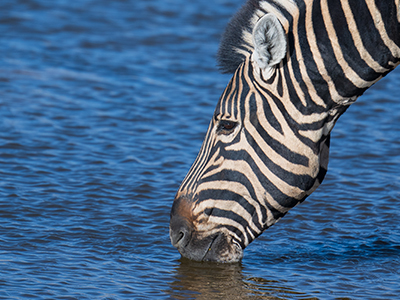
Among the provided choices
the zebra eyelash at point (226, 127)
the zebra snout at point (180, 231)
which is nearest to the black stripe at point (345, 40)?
the zebra eyelash at point (226, 127)

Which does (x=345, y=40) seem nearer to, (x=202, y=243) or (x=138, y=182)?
(x=202, y=243)

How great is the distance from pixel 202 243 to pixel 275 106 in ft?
4.35

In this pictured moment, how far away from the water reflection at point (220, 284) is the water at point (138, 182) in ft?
0.05

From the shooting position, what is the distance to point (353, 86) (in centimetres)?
486

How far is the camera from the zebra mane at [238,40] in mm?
5148

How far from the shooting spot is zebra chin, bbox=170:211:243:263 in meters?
5.36

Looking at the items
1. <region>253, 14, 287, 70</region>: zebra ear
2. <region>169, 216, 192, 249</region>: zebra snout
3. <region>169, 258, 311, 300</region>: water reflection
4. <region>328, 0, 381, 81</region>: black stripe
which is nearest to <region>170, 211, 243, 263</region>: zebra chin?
<region>169, 216, 192, 249</region>: zebra snout

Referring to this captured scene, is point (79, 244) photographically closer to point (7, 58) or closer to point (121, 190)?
point (121, 190)

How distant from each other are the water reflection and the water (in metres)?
0.01

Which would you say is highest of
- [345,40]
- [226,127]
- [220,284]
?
[345,40]

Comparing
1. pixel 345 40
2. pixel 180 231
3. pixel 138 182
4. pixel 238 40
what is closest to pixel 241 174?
pixel 180 231

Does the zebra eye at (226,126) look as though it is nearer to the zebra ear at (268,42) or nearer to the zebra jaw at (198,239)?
the zebra ear at (268,42)

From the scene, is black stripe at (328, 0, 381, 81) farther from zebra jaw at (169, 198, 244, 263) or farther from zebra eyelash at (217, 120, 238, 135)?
zebra jaw at (169, 198, 244, 263)

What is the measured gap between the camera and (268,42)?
4.71 m
